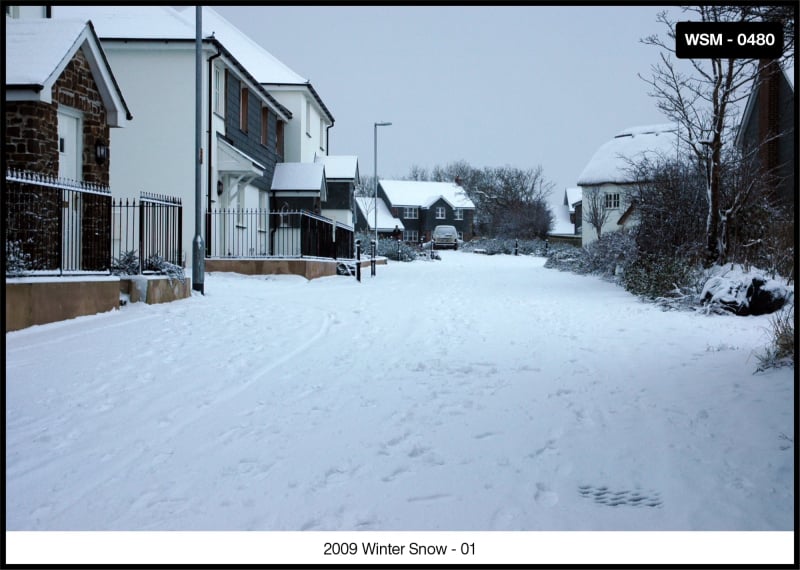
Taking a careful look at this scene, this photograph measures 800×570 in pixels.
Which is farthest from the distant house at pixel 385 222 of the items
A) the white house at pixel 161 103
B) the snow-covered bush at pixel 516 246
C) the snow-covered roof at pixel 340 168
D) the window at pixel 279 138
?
the white house at pixel 161 103

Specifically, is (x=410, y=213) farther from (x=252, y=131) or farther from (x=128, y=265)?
(x=128, y=265)

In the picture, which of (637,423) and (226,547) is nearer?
(226,547)

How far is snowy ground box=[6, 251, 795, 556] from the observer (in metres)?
3.55

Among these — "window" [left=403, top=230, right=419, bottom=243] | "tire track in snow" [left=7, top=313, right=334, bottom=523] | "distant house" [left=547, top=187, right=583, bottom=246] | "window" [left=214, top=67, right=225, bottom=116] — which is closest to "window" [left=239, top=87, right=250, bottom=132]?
"window" [left=214, top=67, right=225, bottom=116]

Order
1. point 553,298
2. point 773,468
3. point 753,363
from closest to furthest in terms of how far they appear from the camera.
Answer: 1. point 773,468
2. point 753,363
3. point 553,298

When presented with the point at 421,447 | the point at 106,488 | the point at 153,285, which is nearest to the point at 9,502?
the point at 106,488

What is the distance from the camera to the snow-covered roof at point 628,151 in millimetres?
19817

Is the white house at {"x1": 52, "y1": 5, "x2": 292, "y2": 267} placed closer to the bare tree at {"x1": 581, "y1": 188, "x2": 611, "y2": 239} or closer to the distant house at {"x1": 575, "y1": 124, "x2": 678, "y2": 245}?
the distant house at {"x1": 575, "y1": 124, "x2": 678, "y2": 245}

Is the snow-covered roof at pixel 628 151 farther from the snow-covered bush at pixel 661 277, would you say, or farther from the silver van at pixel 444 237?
the silver van at pixel 444 237

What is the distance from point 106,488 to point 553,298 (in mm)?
13461

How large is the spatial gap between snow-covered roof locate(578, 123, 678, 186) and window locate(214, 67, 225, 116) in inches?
425

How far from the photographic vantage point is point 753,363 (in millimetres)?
7098

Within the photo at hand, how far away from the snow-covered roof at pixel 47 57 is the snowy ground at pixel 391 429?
17.8ft

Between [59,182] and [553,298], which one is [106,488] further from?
[553,298]
